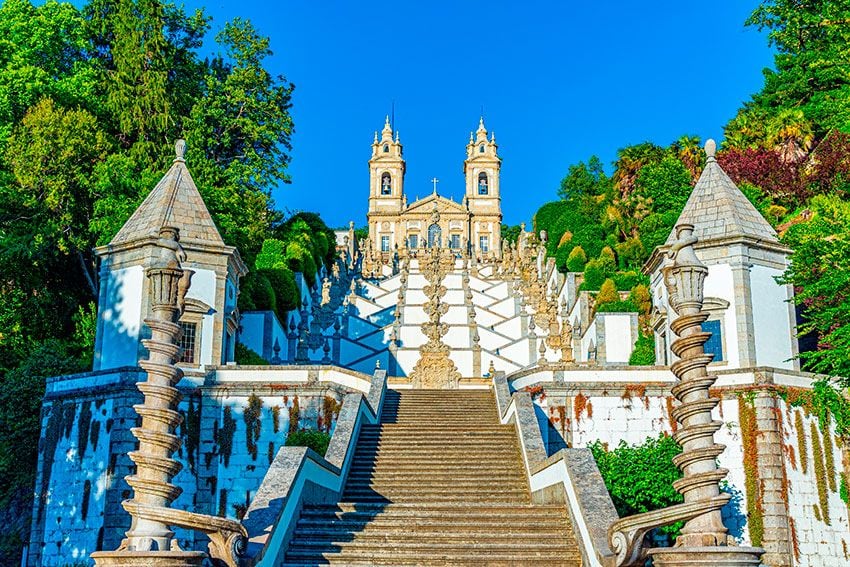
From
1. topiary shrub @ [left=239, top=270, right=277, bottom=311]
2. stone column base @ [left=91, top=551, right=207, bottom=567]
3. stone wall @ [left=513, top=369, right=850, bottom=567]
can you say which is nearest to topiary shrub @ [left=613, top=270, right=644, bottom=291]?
topiary shrub @ [left=239, top=270, right=277, bottom=311]

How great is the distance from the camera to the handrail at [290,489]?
12109mm

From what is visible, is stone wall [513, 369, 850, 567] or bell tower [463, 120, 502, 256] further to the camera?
bell tower [463, 120, 502, 256]

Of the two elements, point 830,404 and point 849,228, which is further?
point 830,404

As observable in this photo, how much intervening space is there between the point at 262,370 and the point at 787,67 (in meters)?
29.7

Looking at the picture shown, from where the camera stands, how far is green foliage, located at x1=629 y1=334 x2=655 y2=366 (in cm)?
2877

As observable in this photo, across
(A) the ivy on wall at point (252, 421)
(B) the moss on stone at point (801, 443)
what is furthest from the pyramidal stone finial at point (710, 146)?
(A) the ivy on wall at point (252, 421)

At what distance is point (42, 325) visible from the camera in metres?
29.8

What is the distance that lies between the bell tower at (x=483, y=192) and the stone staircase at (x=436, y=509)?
62.7 m

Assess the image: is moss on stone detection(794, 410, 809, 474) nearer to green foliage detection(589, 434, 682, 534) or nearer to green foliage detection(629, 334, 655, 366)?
green foliage detection(589, 434, 682, 534)

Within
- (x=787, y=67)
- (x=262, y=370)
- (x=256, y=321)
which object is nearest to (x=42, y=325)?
(x=256, y=321)

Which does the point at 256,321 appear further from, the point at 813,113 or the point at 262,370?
the point at 813,113

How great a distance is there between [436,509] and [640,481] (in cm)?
527

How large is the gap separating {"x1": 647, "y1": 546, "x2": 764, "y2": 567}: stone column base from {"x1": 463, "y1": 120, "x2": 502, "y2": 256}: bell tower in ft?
233

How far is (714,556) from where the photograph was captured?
982cm
